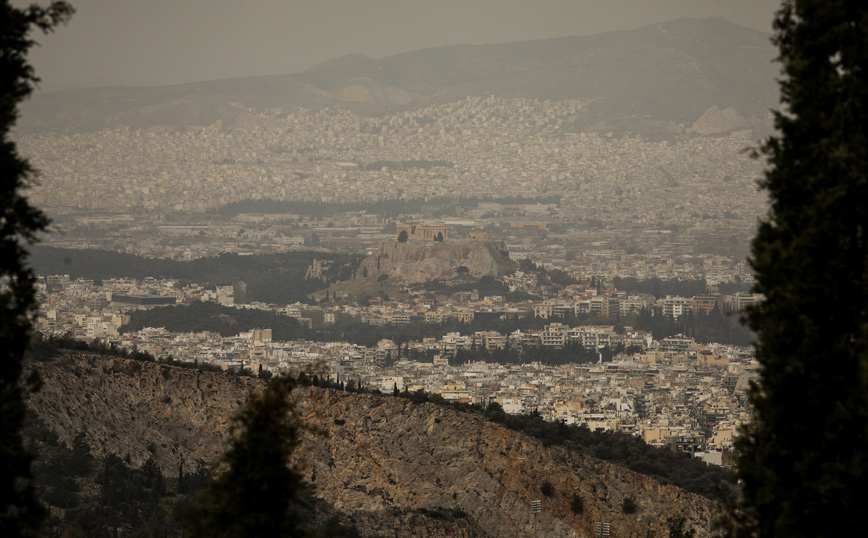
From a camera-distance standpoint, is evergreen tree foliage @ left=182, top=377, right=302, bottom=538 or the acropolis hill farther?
the acropolis hill

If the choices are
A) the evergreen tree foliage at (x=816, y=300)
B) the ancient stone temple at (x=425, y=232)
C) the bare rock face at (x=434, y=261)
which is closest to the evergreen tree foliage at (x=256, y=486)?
the evergreen tree foliage at (x=816, y=300)

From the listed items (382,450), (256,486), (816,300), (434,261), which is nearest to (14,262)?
(256,486)

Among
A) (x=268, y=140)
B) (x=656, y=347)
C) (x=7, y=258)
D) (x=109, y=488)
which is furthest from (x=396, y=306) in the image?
(x=268, y=140)

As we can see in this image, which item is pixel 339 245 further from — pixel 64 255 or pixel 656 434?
pixel 656 434

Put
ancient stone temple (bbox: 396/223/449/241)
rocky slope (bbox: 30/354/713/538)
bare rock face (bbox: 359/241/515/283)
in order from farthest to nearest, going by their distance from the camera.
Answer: ancient stone temple (bbox: 396/223/449/241) → bare rock face (bbox: 359/241/515/283) → rocky slope (bbox: 30/354/713/538)

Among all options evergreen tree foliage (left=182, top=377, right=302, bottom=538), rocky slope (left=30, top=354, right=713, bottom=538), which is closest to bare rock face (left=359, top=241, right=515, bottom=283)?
rocky slope (left=30, top=354, right=713, bottom=538)

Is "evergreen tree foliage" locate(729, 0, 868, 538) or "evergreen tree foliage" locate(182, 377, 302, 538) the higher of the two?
"evergreen tree foliage" locate(729, 0, 868, 538)

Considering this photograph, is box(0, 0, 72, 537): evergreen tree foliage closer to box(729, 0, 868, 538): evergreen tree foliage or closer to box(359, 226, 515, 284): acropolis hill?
box(729, 0, 868, 538): evergreen tree foliage

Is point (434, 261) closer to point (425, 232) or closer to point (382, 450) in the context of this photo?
point (425, 232)
